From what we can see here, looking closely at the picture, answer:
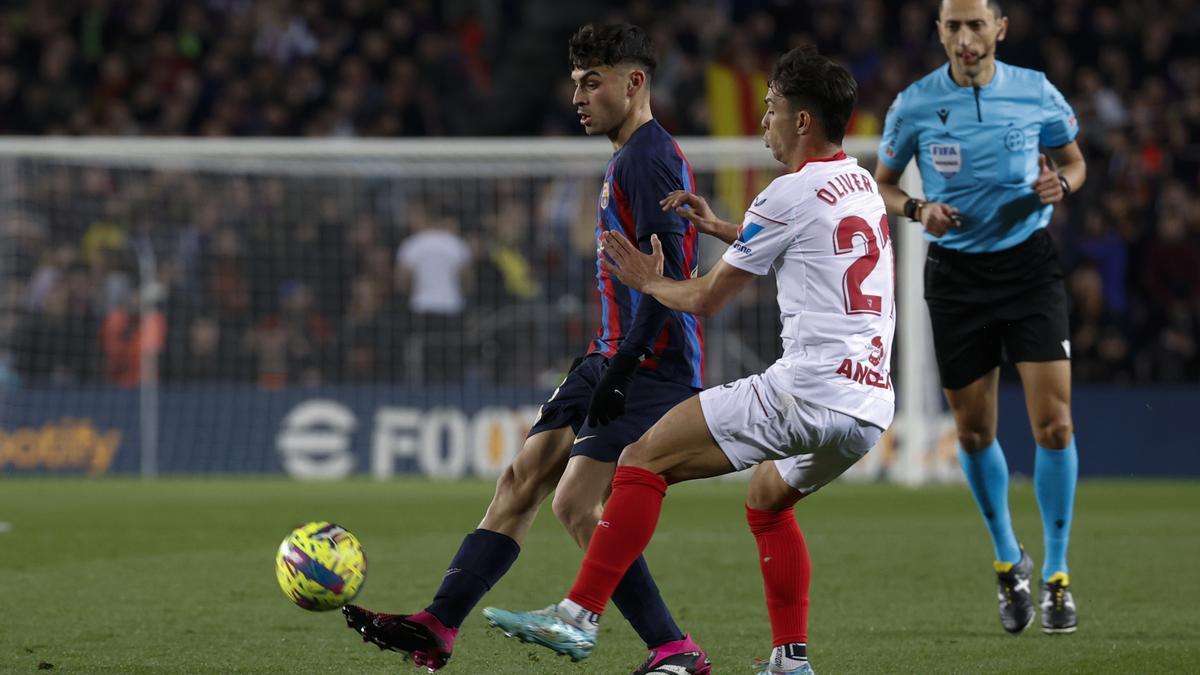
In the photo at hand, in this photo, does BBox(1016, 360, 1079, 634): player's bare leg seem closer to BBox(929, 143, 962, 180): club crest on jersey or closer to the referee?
the referee

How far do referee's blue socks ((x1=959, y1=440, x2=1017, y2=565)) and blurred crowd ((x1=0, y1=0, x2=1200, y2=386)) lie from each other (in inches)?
347

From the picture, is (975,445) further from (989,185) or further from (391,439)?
(391,439)

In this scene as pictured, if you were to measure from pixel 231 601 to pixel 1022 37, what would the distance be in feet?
41.4

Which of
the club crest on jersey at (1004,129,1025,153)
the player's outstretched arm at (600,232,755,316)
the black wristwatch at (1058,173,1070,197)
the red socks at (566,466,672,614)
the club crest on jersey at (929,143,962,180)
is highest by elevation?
the club crest on jersey at (1004,129,1025,153)

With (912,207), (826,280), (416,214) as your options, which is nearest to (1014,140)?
(912,207)

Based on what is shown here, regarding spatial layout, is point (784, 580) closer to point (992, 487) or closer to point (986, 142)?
point (992, 487)

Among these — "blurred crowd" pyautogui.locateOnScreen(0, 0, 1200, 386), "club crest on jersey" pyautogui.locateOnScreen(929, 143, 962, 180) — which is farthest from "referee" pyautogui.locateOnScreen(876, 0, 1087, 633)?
"blurred crowd" pyautogui.locateOnScreen(0, 0, 1200, 386)

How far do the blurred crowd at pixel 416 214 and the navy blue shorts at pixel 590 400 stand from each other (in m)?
10.5

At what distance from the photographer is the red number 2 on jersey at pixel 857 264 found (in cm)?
482

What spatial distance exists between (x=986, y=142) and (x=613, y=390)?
2.51 m

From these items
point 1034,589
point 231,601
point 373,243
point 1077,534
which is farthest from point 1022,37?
point 231,601

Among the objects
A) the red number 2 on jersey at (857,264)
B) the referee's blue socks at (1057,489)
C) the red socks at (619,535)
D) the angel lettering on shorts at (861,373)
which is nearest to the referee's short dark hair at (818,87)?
the red number 2 on jersey at (857,264)

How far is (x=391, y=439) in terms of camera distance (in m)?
15.9

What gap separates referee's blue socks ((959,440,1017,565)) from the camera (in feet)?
22.2
